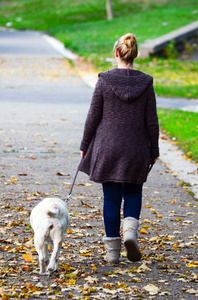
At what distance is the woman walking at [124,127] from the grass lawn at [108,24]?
1268 cm

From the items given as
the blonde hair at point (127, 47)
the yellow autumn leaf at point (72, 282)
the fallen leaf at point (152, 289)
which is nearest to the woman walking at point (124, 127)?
the blonde hair at point (127, 47)

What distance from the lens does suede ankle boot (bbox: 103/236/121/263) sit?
524cm

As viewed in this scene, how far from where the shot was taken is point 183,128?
39.6 ft

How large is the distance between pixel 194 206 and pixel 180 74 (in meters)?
15.4

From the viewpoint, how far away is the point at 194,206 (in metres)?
7.30

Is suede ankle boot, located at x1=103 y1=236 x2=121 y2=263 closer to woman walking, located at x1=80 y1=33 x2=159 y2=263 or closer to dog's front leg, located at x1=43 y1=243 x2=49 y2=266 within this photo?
woman walking, located at x1=80 y1=33 x2=159 y2=263

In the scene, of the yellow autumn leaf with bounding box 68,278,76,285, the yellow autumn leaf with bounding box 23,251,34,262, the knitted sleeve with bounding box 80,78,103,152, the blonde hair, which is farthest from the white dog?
the blonde hair

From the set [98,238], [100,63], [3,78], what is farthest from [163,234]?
[100,63]

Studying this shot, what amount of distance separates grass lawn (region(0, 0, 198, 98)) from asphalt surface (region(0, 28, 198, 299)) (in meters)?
7.10

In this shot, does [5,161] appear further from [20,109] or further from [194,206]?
[20,109]

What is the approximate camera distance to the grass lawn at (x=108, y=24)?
2197cm

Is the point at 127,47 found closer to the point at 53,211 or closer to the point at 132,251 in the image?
the point at 53,211

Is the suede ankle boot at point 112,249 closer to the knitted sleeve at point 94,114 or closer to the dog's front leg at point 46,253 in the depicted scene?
the dog's front leg at point 46,253

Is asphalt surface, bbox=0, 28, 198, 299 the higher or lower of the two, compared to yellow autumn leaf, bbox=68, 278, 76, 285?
lower
